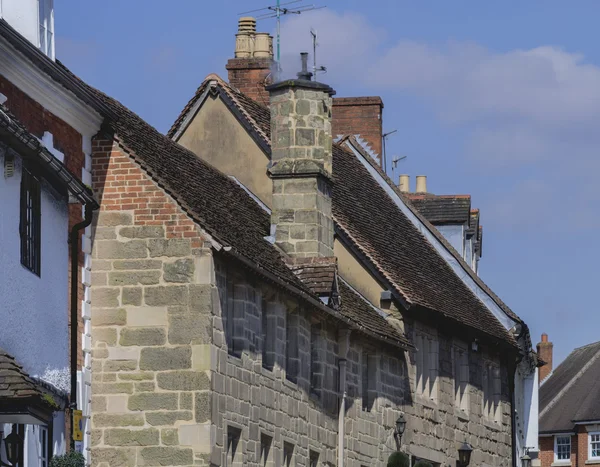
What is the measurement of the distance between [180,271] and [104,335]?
131 centimetres

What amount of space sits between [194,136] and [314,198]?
310cm

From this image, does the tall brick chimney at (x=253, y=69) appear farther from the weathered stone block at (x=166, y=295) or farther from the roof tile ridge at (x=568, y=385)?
the roof tile ridge at (x=568, y=385)

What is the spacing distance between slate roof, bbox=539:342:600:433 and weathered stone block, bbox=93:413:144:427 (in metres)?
47.2

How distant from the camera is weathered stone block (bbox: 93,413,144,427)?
24125mm

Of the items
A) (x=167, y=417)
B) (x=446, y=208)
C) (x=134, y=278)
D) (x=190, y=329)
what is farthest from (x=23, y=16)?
(x=446, y=208)

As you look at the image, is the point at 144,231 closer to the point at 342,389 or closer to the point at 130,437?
the point at 130,437

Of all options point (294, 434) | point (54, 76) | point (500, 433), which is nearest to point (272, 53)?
point (500, 433)

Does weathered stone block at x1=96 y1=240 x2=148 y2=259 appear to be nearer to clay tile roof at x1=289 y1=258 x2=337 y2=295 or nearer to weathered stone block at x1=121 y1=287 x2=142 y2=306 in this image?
weathered stone block at x1=121 y1=287 x2=142 y2=306

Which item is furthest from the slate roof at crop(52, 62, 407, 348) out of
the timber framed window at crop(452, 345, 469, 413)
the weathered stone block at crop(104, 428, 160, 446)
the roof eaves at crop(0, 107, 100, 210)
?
the timber framed window at crop(452, 345, 469, 413)

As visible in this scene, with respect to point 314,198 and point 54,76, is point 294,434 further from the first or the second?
point 54,76

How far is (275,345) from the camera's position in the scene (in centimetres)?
2705

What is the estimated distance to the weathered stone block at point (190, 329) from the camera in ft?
79.0

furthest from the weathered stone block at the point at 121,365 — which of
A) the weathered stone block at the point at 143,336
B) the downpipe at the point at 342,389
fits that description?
the downpipe at the point at 342,389

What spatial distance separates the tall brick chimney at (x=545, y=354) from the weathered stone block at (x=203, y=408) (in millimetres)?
53243
